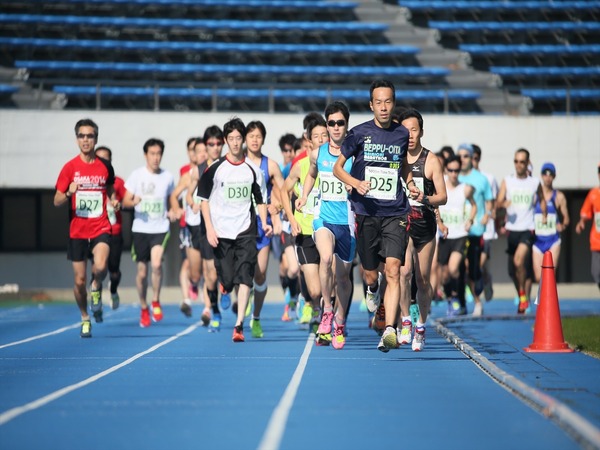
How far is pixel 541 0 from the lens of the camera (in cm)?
3312

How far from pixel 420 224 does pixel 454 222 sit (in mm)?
6419

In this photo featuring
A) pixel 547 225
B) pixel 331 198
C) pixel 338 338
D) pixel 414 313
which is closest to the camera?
pixel 338 338

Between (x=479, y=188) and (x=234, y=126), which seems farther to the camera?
(x=479, y=188)

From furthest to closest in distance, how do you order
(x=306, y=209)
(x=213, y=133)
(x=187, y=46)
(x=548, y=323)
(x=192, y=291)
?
(x=187, y=46) → (x=192, y=291) → (x=213, y=133) → (x=306, y=209) → (x=548, y=323)

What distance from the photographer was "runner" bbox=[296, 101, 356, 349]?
12.8 metres

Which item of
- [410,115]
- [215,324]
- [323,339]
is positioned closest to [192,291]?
[215,324]

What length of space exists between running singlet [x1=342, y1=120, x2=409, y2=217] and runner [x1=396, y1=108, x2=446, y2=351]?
0.34 meters

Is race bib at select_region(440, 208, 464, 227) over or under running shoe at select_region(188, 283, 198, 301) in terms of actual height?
over

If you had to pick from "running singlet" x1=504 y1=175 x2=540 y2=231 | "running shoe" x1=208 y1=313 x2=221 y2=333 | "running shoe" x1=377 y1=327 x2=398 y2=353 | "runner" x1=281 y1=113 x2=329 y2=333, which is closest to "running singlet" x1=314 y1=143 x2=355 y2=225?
"runner" x1=281 y1=113 x2=329 y2=333

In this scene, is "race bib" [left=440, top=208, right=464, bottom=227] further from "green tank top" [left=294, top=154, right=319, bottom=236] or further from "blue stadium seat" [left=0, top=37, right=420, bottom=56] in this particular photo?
"blue stadium seat" [left=0, top=37, right=420, bottom=56]

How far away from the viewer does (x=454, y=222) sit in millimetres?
19031

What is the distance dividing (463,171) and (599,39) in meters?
14.0

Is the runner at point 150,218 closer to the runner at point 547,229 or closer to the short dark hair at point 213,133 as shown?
the short dark hair at point 213,133

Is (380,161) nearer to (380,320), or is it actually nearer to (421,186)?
(421,186)
